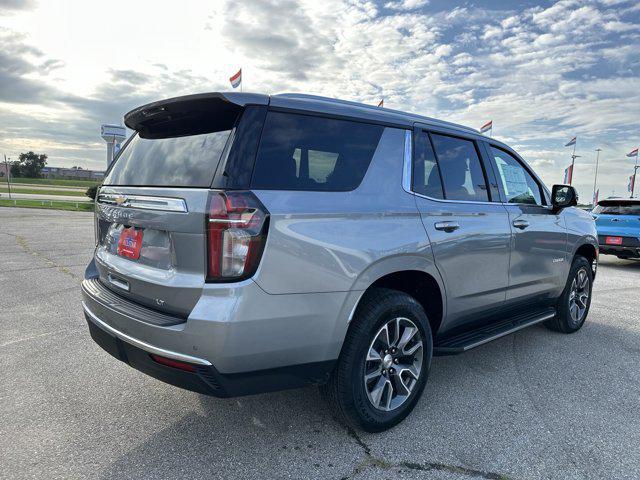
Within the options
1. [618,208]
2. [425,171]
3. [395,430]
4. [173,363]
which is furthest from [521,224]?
[618,208]

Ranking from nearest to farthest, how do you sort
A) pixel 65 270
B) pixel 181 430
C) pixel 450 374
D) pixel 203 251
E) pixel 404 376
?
pixel 203 251 → pixel 181 430 → pixel 404 376 → pixel 450 374 → pixel 65 270

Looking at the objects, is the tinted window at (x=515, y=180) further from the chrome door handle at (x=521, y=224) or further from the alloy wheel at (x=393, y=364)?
the alloy wheel at (x=393, y=364)

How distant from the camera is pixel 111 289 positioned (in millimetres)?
2842

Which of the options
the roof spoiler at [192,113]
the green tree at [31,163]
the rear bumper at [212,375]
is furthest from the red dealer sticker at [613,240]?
the green tree at [31,163]

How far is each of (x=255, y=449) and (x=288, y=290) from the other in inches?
39.1

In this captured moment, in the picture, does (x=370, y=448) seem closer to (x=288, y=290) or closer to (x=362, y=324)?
(x=362, y=324)

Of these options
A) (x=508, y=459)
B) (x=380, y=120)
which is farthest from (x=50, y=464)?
(x=380, y=120)

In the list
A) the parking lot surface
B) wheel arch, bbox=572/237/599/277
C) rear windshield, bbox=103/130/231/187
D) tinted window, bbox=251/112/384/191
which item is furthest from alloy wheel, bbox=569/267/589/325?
rear windshield, bbox=103/130/231/187

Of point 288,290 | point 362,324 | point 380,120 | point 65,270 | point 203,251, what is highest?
point 380,120

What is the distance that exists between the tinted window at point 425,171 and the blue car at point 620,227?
885cm

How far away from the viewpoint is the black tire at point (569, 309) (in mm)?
4855

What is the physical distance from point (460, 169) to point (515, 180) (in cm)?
91

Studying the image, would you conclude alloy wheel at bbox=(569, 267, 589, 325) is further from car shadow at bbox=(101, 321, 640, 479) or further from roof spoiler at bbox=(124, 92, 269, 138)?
roof spoiler at bbox=(124, 92, 269, 138)

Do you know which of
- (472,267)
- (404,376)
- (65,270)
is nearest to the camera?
(404,376)
